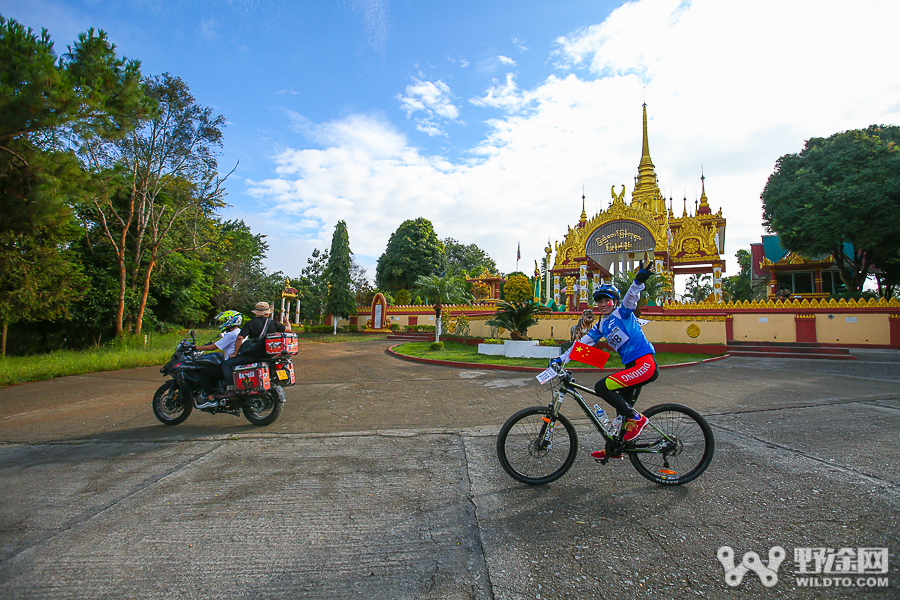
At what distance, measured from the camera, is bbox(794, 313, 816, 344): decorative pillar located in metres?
17.3

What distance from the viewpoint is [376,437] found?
199 inches

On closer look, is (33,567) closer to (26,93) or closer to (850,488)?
(850,488)

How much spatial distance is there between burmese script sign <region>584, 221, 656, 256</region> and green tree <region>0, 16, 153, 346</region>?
75.8 ft

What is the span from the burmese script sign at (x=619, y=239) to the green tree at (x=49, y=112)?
23.1m

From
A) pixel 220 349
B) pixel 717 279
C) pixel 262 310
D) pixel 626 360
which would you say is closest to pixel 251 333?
pixel 262 310

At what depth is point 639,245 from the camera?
24.7 m

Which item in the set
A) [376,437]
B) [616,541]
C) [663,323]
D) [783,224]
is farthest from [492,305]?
[616,541]

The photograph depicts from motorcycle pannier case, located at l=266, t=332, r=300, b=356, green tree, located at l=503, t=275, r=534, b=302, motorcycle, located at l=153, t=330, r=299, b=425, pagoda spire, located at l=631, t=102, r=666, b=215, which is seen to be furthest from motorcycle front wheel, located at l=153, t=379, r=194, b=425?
pagoda spire, located at l=631, t=102, r=666, b=215

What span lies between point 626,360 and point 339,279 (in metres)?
31.8

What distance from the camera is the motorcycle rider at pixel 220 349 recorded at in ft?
18.5

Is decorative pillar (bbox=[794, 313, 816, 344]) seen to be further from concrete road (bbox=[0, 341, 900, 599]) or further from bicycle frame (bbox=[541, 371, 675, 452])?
bicycle frame (bbox=[541, 371, 675, 452])

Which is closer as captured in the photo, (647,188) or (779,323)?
(779,323)

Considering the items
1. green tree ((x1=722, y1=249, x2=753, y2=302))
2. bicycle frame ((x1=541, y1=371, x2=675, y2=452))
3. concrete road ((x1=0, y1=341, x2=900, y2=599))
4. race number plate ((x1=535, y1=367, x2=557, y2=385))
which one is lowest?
concrete road ((x1=0, y1=341, x2=900, y2=599))

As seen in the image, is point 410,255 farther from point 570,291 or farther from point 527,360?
point 527,360
